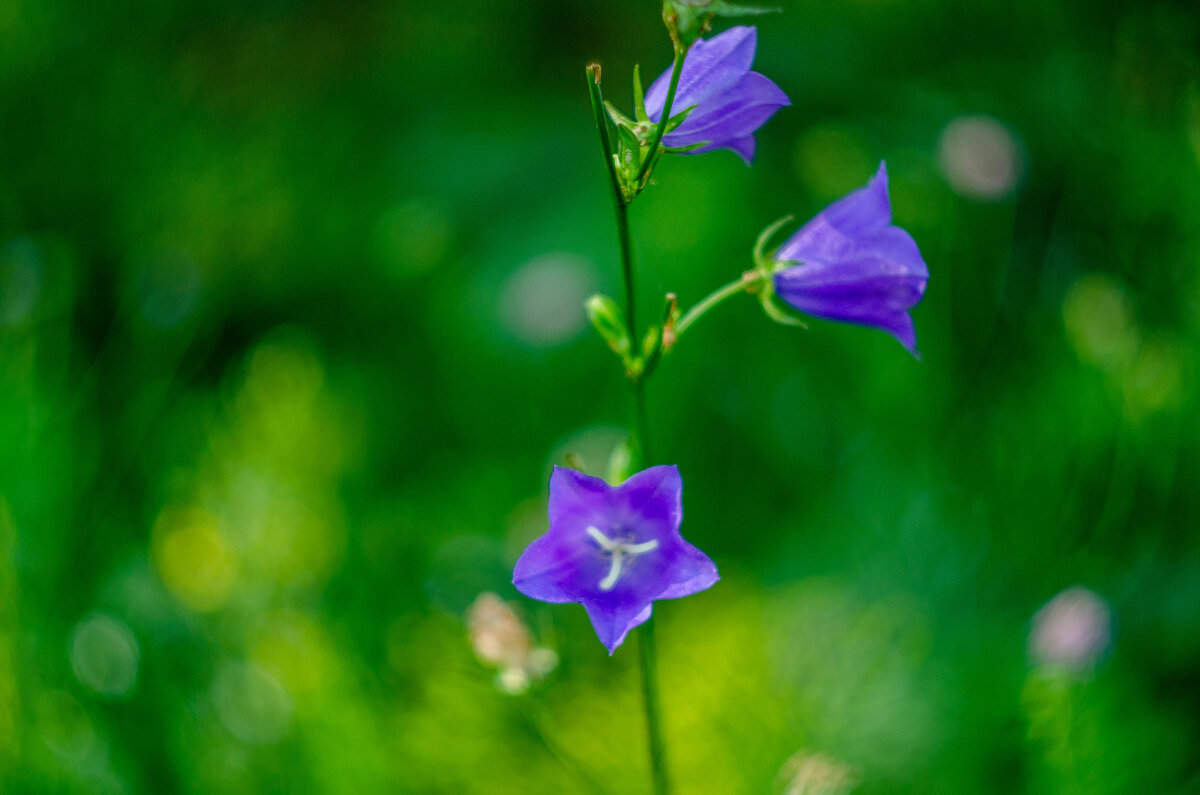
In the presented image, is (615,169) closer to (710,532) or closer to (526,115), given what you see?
(710,532)

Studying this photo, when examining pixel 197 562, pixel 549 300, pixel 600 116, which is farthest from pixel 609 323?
pixel 549 300

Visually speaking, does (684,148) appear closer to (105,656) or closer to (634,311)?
(634,311)

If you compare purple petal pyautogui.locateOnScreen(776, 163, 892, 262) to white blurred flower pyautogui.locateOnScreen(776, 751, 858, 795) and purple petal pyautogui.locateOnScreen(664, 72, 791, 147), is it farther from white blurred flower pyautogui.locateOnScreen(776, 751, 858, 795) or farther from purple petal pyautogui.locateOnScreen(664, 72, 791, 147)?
white blurred flower pyautogui.locateOnScreen(776, 751, 858, 795)

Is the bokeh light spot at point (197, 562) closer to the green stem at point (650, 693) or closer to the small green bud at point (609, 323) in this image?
the green stem at point (650, 693)

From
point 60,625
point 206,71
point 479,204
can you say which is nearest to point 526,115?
point 479,204

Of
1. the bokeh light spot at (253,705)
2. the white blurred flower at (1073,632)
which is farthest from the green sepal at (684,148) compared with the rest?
the bokeh light spot at (253,705)

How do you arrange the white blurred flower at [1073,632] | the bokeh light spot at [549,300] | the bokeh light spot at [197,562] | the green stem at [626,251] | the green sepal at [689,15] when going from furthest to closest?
the bokeh light spot at [549,300]
the bokeh light spot at [197,562]
the white blurred flower at [1073,632]
the green stem at [626,251]
the green sepal at [689,15]
